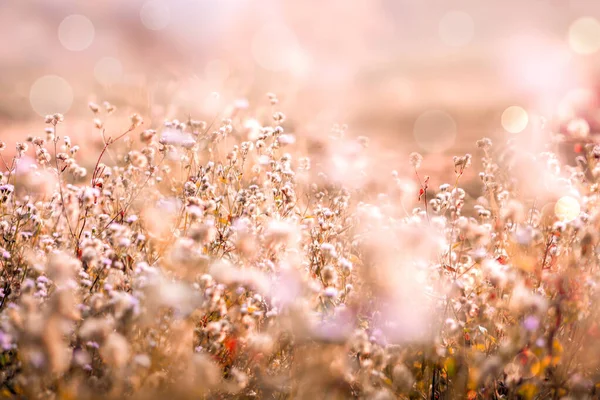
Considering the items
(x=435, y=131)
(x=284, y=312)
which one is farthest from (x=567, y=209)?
(x=435, y=131)

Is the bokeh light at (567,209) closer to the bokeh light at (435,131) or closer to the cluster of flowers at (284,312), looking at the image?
the cluster of flowers at (284,312)

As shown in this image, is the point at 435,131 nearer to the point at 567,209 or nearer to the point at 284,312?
the point at 567,209

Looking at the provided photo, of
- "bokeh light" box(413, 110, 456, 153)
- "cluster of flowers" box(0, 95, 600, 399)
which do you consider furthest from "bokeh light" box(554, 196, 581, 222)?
"bokeh light" box(413, 110, 456, 153)

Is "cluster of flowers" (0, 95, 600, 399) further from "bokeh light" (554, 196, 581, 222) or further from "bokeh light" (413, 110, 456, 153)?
"bokeh light" (413, 110, 456, 153)

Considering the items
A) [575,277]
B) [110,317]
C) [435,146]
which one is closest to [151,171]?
[110,317]

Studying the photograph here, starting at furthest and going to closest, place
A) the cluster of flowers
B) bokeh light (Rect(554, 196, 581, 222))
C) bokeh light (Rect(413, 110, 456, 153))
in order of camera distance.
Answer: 1. bokeh light (Rect(413, 110, 456, 153))
2. bokeh light (Rect(554, 196, 581, 222))
3. the cluster of flowers

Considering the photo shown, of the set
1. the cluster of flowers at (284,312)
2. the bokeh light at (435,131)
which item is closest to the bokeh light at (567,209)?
the cluster of flowers at (284,312)
